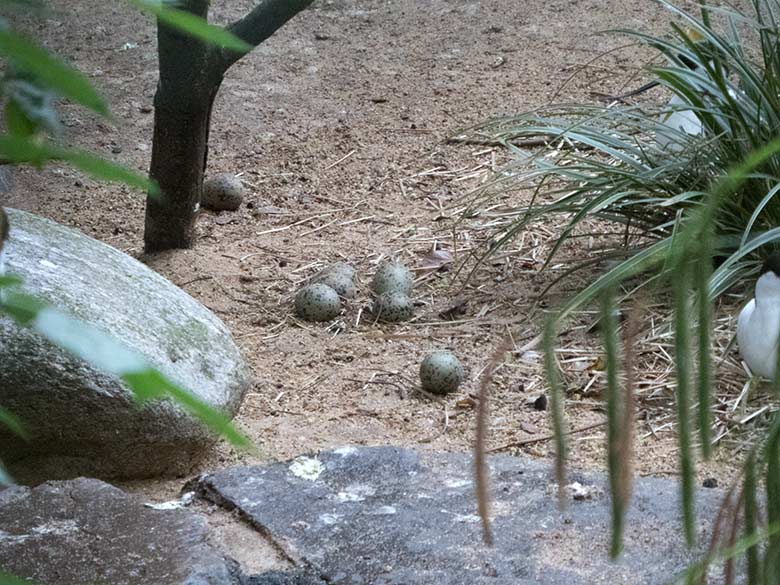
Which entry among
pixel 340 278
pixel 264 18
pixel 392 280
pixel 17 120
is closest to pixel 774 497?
pixel 17 120

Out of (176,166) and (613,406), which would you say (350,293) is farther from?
(613,406)

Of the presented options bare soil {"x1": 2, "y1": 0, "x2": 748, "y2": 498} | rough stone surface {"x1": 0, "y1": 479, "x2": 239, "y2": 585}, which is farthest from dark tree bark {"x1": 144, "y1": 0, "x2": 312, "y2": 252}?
rough stone surface {"x1": 0, "y1": 479, "x2": 239, "y2": 585}

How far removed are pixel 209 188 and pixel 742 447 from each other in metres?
2.50

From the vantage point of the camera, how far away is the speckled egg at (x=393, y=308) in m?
3.61

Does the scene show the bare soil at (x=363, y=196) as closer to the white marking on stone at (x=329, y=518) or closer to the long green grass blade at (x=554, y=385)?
the white marking on stone at (x=329, y=518)

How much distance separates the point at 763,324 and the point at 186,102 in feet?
6.59

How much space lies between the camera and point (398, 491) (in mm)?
2365

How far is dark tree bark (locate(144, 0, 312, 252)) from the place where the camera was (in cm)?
371

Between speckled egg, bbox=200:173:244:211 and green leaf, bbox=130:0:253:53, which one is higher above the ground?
green leaf, bbox=130:0:253:53

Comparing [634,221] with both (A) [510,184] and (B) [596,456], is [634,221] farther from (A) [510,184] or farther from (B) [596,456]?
(B) [596,456]

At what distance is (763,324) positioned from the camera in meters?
2.75

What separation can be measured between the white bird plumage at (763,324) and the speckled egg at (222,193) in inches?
90.0

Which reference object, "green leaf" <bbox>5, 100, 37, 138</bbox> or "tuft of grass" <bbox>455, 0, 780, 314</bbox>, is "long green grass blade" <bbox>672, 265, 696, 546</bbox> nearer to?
"green leaf" <bbox>5, 100, 37, 138</bbox>

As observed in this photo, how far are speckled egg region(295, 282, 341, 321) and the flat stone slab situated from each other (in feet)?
3.63
